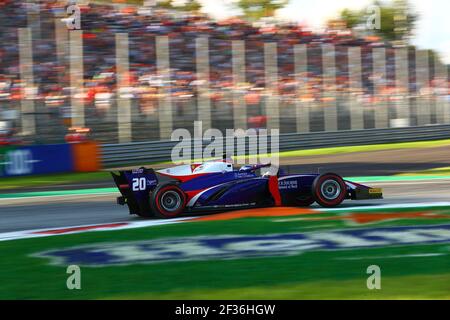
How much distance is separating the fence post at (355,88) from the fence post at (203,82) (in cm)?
553

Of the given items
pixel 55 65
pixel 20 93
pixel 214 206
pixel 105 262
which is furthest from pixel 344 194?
pixel 55 65

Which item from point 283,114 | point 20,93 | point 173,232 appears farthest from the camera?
point 283,114

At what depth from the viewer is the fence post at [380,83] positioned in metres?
26.9

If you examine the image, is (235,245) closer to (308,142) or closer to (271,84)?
(308,142)

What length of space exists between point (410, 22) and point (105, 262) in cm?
4008

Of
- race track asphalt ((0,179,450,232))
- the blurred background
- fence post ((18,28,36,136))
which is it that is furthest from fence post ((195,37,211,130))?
race track asphalt ((0,179,450,232))

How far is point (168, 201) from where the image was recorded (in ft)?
31.5

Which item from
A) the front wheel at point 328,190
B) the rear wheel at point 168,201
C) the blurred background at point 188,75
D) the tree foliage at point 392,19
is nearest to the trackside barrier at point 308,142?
the blurred background at point 188,75

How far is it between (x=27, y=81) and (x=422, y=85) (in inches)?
693

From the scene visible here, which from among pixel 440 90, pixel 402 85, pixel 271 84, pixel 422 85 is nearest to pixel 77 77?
pixel 271 84

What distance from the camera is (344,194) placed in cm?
1006

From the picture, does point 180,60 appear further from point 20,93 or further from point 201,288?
point 201,288

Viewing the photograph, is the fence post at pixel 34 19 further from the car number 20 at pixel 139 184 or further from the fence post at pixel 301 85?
the car number 20 at pixel 139 184

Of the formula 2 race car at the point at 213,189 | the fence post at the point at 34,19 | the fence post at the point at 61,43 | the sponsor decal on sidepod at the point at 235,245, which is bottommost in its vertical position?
the sponsor decal on sidepod at the point at 235,245
